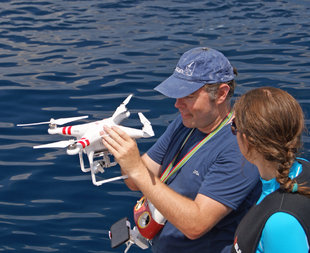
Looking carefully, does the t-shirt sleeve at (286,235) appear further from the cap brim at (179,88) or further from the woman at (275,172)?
the cap brim at (179,88)

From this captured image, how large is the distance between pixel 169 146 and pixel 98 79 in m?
5.73

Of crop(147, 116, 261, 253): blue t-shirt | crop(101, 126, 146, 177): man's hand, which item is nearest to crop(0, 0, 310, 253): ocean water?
crop(147, 116, 261, 253): blue t-shirt

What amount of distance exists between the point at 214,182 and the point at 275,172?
0.60m

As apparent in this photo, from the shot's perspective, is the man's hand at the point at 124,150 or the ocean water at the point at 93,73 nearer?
the man's hand at the point at 124,150

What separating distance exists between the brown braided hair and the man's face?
0.75m

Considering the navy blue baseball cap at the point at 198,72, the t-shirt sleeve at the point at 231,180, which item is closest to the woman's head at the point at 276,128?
the t-shirt sleeve at the point at 231,180

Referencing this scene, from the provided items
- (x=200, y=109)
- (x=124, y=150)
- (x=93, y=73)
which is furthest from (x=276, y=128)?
(x=93, y=73)

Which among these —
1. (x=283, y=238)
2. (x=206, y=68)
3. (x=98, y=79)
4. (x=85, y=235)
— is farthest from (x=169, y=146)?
(x=98, y=79)

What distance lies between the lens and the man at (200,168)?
3.07 m

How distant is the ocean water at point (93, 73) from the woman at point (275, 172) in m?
3.10

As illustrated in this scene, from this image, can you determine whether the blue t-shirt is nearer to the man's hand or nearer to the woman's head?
the man's hand

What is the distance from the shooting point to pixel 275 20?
12.7 m

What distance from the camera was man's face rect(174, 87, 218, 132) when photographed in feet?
10.7

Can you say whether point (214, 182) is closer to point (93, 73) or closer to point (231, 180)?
point (231, 180)
